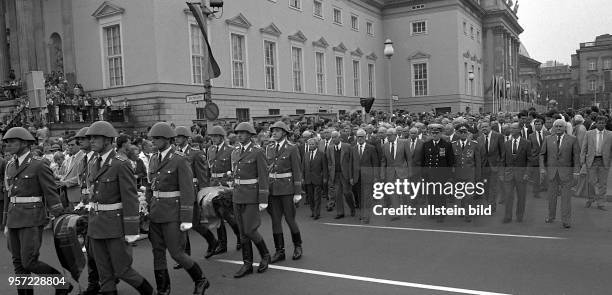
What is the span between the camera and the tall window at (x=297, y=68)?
1379 inches

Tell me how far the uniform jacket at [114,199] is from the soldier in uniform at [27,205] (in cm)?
89

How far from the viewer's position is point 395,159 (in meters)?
12.1

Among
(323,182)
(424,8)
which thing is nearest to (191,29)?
(323,182)

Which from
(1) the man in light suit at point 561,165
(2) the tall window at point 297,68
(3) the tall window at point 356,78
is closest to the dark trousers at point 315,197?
(1) the man in light suit at point 561,165

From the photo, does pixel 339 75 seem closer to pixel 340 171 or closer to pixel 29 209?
pixel 340 171

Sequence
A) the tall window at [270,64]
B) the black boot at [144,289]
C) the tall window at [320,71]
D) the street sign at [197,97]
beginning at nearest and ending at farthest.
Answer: the black boot at [144,289] < the street sign at [197,97] < the tall window at [270,64] < the tall window at [320,71]

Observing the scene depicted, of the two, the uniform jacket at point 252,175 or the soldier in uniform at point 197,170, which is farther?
the soldier in uniform at point 197,170

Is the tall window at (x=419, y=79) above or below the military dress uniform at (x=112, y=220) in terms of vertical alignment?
above

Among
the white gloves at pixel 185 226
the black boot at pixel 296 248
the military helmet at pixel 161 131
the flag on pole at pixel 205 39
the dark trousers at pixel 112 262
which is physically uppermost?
the flag on pole at pixel 205 39

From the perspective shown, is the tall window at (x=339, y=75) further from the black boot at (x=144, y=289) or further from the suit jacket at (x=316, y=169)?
the black boot at (x=144, y=289)

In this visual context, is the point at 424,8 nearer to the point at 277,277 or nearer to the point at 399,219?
the point at 399,219

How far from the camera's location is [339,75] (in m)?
41.6

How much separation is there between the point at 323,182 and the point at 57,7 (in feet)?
70.8

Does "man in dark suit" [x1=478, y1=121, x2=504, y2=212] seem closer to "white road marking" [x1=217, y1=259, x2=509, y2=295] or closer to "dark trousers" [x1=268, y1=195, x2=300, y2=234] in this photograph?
"dark trousers" [x1=268, y1=195, x2=300, y2=234]
